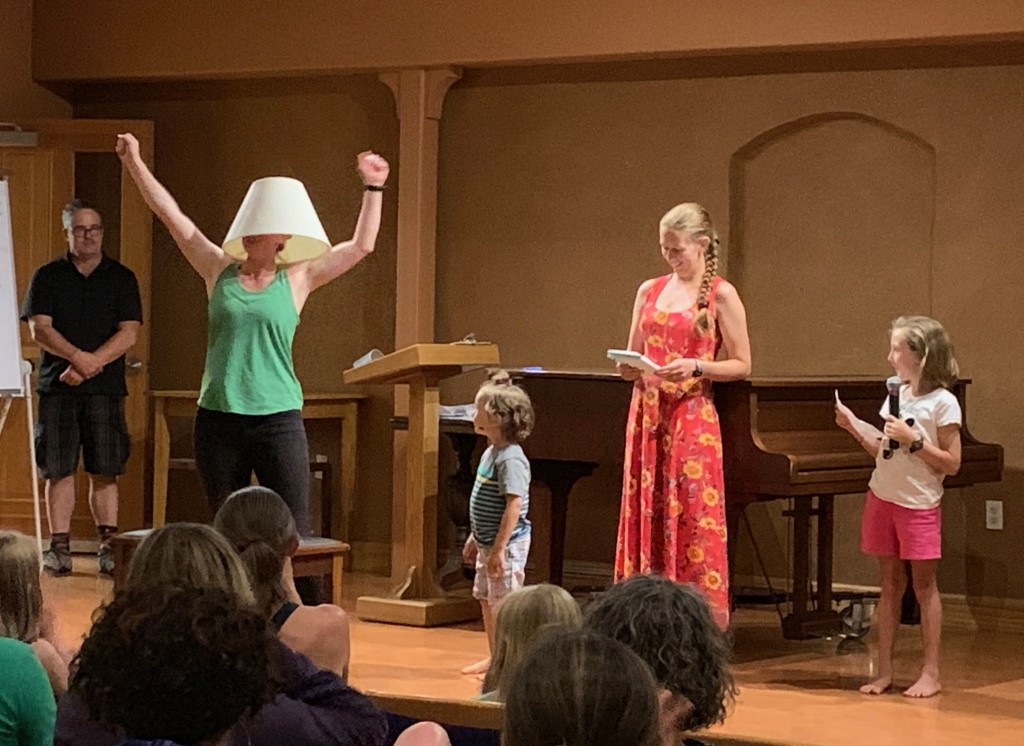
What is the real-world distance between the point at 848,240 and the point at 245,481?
329cm

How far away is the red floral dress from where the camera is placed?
17.4 ft

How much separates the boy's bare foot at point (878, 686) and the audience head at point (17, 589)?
3.17m

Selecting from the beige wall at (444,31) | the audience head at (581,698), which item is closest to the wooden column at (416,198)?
the beige wall at (444,31)

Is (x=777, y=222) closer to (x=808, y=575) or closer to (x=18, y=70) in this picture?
(x=808, y=575)

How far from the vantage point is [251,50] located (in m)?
8.08

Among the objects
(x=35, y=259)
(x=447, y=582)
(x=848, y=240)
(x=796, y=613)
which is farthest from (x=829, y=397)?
(x=35, y=259)

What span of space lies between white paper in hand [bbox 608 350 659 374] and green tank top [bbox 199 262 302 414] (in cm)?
105

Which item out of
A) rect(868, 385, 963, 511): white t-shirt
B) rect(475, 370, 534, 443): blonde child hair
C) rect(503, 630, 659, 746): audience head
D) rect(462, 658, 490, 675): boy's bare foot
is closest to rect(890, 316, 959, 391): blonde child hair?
rect(868, 385, 963, 511): white t-shirt

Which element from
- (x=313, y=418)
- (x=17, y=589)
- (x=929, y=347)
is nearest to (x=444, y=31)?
(x=313, y=418)

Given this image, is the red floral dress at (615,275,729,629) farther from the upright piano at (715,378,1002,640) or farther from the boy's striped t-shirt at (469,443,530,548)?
the boy's striped t-shirt at (469,443,530,548)

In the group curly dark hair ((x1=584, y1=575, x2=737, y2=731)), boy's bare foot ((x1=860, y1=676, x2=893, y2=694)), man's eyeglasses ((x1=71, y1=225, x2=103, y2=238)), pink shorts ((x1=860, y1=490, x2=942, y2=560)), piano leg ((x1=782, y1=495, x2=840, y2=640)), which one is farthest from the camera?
man's eyeglasses ((x1=71, y1=225, x2=103, y2=238))

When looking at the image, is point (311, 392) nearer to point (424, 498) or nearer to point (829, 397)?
point (424, 498)

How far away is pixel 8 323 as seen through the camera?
22.6 feet

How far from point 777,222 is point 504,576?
2.54 metres
